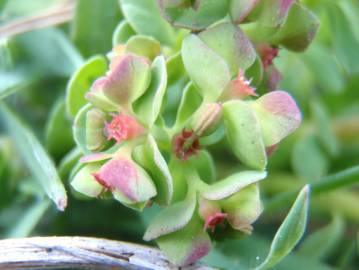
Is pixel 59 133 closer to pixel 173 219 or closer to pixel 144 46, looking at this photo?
pixel 144 46

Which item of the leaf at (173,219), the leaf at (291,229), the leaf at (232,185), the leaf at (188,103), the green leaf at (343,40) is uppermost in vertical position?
the leaf at (188,103)

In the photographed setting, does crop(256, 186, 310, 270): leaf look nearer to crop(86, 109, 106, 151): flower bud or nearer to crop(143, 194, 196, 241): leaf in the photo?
crop(143, 194, 196, 241): leaf

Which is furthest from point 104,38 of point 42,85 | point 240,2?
point 240,2

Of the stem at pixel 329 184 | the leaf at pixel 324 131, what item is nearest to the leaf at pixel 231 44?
the stem at pixel 329 184

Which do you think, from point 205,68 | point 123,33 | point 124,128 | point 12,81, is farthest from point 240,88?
point 12,81

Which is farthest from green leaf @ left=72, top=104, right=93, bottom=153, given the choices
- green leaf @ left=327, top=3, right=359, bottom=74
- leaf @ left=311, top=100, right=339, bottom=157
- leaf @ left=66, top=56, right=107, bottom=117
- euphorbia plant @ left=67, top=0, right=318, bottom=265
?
leaf @ left=311, top=100, right=339, bottom=157

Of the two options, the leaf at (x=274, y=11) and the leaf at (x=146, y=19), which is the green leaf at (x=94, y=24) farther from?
the leaf at (x=274, y=11)
